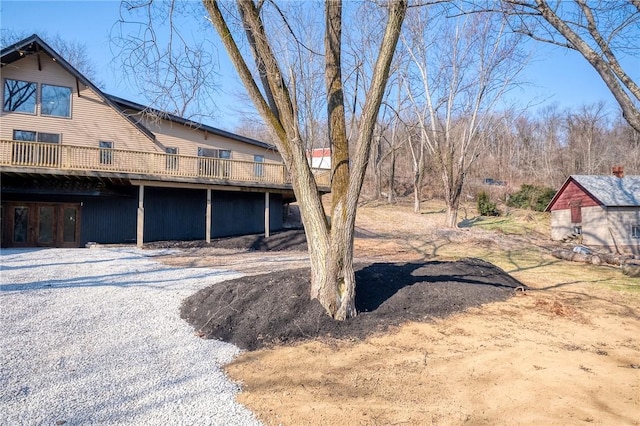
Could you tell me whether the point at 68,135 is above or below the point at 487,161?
below

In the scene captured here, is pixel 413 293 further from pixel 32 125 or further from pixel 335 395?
pixel 32 125

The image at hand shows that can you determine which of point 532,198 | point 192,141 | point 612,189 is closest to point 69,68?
point 192,141

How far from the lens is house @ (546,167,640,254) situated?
1959cm

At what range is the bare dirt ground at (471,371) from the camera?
2.93 meters

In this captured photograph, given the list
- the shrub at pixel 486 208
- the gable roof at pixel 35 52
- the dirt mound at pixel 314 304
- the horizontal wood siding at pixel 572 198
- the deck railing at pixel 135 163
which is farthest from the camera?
the shrub at pixel 486 208

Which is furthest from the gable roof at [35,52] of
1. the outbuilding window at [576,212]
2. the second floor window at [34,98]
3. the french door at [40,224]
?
the outbuilding window at [576,212]

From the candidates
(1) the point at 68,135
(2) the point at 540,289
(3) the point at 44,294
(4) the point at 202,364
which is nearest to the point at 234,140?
(1) the point at 68,135

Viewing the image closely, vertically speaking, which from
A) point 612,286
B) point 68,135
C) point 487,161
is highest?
point 487,161

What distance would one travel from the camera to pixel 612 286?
912cm

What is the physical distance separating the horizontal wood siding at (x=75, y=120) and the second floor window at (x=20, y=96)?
19 cm

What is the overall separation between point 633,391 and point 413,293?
116 inches

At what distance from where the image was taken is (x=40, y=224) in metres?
15.4

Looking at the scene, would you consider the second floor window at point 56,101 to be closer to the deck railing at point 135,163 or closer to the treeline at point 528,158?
the deck railing at point 135,163

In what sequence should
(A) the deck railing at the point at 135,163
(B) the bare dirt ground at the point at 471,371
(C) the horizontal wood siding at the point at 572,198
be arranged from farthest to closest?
(C) the horizontal wood siding at the point at 572,198 < (A) the deck railing at the point at 135,163 < (B) the bare dirt ground at the point at 471,371
